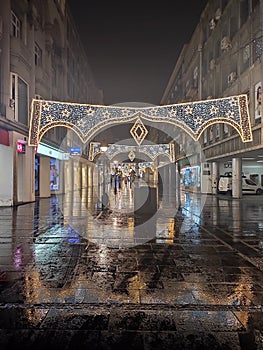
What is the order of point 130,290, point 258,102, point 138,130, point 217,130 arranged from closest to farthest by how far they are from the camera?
point 130,290 → point 138,130 → point 258,102 → point 217,130

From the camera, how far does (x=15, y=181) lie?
17906mm

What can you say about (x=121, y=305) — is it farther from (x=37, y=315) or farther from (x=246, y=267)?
(x=246, y=267)

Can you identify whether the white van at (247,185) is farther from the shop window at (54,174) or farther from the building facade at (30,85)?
the shop window at (54,174)

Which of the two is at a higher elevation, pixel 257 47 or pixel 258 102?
pixel 257 47

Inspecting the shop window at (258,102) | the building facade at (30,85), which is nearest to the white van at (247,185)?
the shop window at (258,102)

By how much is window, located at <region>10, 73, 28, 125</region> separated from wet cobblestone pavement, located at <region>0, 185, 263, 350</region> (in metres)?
9.85

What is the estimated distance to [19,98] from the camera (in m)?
18.7

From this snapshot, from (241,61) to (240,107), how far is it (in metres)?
10.3

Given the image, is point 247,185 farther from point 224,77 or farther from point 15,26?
point 15,26

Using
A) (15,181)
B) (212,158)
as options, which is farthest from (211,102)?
(212,158)

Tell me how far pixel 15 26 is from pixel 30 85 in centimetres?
316

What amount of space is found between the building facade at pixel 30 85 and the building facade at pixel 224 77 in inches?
494

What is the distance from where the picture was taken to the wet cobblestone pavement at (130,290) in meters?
3.43

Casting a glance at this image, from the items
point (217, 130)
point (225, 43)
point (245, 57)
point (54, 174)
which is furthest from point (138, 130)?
point (54, 174)
